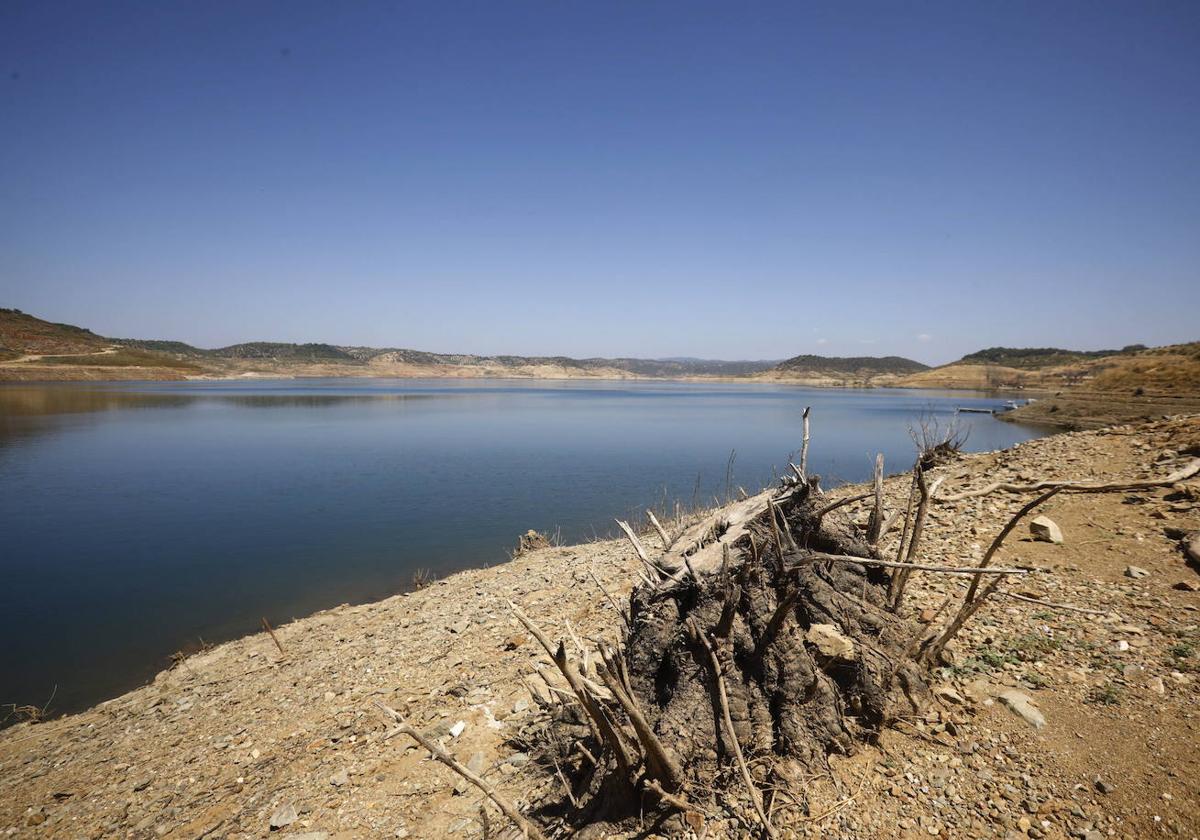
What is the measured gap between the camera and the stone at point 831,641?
328 centimetres

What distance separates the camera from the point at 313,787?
4.16 metres

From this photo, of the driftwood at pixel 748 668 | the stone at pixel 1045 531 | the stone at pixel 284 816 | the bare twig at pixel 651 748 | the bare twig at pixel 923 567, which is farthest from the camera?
the stone at pixel 1045 531

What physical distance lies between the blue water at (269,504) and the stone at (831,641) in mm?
4279

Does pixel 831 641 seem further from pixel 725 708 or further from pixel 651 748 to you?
pixel 651 748

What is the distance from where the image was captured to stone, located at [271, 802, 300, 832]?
12.5 feet

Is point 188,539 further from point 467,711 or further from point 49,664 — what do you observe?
point 467,711

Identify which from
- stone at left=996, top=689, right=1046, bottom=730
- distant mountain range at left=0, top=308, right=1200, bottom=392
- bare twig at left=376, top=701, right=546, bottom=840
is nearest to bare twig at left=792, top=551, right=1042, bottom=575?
stone at left=996, top=689, right=1046, bottom=730

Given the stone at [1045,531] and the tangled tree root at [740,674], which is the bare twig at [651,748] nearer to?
the tangled tree root at [740,674]

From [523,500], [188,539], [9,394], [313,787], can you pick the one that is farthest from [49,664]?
[9,394]

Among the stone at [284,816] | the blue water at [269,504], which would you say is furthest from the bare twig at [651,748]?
the blue water at [269,504]

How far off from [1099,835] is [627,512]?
561 inches

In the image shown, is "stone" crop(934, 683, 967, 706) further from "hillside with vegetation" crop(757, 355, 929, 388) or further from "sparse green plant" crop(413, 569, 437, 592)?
"hillside with vegetation" crop(757, 355, 929, 388)

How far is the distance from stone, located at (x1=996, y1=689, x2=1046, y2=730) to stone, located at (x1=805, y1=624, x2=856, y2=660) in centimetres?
104

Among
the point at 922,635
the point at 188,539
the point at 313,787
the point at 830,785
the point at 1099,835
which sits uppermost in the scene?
the point at 922,635
